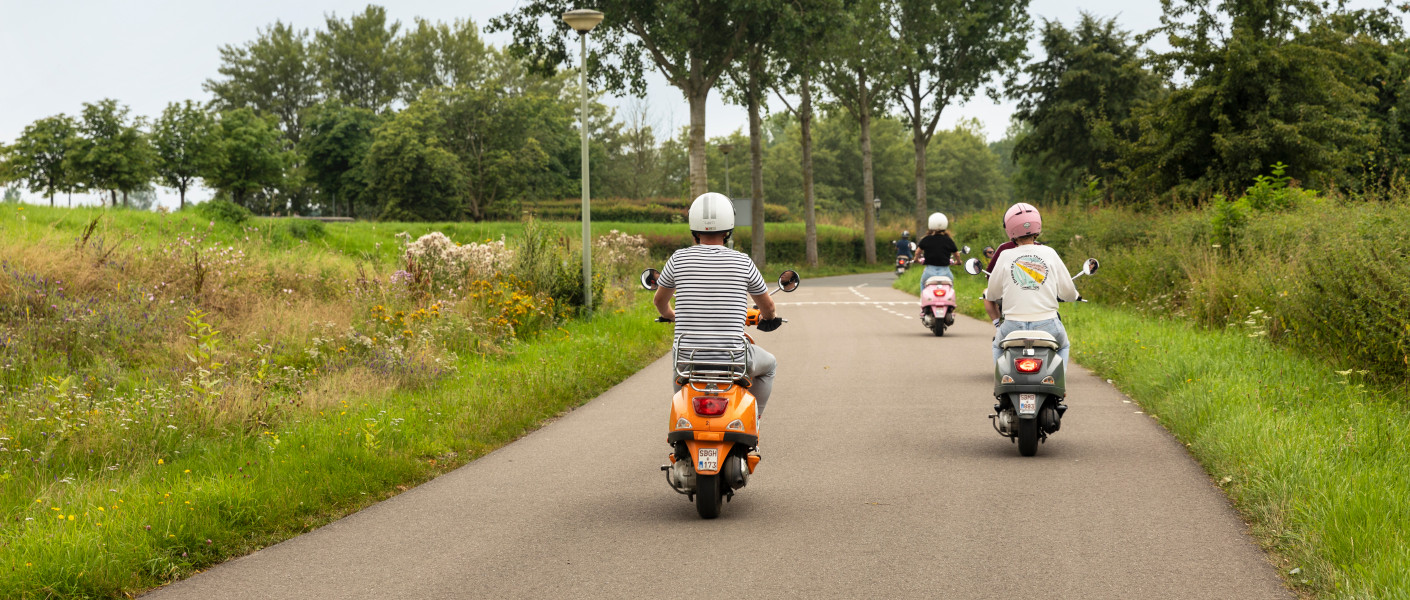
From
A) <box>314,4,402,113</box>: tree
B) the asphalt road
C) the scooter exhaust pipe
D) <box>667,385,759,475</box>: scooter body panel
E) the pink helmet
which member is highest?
<box>314,4,402,113</box>: tree

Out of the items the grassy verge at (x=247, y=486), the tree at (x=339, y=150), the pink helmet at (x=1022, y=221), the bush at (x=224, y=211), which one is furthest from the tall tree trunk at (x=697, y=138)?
the tree at (x=339, y=150)

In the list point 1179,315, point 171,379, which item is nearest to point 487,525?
point 171,379

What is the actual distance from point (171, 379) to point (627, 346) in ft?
19.2

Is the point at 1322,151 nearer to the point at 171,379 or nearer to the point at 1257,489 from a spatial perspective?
the point at 1257,489

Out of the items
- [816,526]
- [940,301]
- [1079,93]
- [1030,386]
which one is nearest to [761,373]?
[816,526]

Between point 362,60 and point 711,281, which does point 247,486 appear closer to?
point 711,281

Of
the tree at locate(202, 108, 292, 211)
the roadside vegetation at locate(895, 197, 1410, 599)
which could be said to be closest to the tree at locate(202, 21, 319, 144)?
the tree at locate(202, 108, 292, 211)

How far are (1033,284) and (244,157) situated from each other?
63.7 m

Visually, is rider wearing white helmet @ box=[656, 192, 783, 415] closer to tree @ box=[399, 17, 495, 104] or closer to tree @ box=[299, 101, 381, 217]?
tree @ box=[299, 101, 381, 217]

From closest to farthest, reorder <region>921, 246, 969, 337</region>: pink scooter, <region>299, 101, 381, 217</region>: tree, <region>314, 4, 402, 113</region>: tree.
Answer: <region>921, 246, 969, 337</region>: pink scooter
<region>299, 101, 381, 217</region>: tree
<region>314, 4, 402, 113</region>: tree

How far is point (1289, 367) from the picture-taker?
32.3 ft

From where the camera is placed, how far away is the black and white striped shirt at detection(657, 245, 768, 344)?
5926mm

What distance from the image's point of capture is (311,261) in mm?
18594

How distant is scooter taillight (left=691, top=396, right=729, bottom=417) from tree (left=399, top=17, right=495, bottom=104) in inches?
3431
